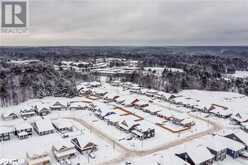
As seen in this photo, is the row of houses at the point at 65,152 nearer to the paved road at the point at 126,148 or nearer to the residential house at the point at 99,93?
the paved road at the point at 126,148

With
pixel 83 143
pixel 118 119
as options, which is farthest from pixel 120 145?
pixel 118 119

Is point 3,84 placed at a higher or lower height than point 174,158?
higher

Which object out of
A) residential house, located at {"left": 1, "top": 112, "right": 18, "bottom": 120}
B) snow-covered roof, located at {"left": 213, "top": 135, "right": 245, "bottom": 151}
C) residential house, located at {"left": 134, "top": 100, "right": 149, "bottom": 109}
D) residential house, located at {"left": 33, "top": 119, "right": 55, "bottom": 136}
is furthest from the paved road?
residential house, located at {"left": 134, "top": 100, "right": 149, "bottom": 109}

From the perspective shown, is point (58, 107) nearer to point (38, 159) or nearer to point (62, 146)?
point (62, 146)

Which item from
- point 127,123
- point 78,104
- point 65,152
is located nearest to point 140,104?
point 127,123

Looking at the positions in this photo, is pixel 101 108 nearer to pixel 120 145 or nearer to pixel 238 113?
pixel 120 145

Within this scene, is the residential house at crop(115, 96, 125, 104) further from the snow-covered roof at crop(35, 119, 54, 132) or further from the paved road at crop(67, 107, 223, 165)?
the snow-covered roof at crop(35, 119, 54, 132)

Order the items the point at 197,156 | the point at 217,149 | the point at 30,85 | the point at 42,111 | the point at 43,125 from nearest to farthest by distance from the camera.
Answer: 1. the point at 197,156
2. the point at 217,149
3. the point at 43,125
4. the point at 42,111
5. the point at 30,85
